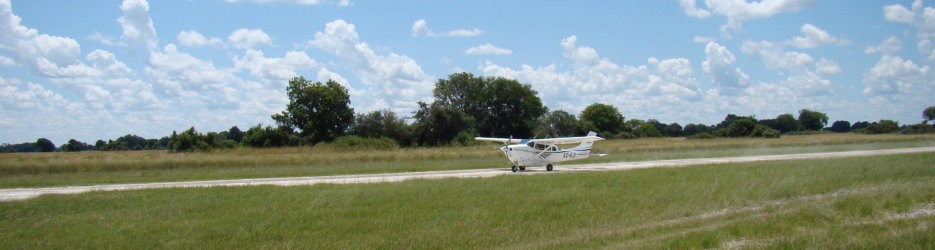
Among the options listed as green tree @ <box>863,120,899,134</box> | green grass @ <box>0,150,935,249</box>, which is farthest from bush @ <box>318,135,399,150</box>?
green tree @ <box>863,120,899,134</box>

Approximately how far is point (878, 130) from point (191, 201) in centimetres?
9453

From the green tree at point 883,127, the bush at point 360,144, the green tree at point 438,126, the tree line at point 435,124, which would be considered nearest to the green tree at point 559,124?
the tree line at point 435,124

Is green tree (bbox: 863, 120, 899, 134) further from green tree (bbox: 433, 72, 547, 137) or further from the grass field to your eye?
the grass field

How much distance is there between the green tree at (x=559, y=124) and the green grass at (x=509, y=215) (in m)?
68.3

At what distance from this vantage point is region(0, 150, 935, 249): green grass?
1233 centimetres

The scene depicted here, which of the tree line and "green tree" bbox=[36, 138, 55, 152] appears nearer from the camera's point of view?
the tree line

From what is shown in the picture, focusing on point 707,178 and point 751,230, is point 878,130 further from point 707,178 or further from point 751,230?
point 751,230

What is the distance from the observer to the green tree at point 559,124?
301 feet

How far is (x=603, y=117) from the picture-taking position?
115 metres

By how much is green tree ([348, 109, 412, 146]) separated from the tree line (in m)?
0.12

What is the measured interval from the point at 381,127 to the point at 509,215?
61.2 meters

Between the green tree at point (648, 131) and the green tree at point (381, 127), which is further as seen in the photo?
the green tree at point (648, 131)

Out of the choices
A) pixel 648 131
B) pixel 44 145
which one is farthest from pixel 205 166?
pixel 648 131

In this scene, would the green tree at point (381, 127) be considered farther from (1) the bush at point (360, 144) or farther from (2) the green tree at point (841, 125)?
(2) the green tree at point (841, 125)
